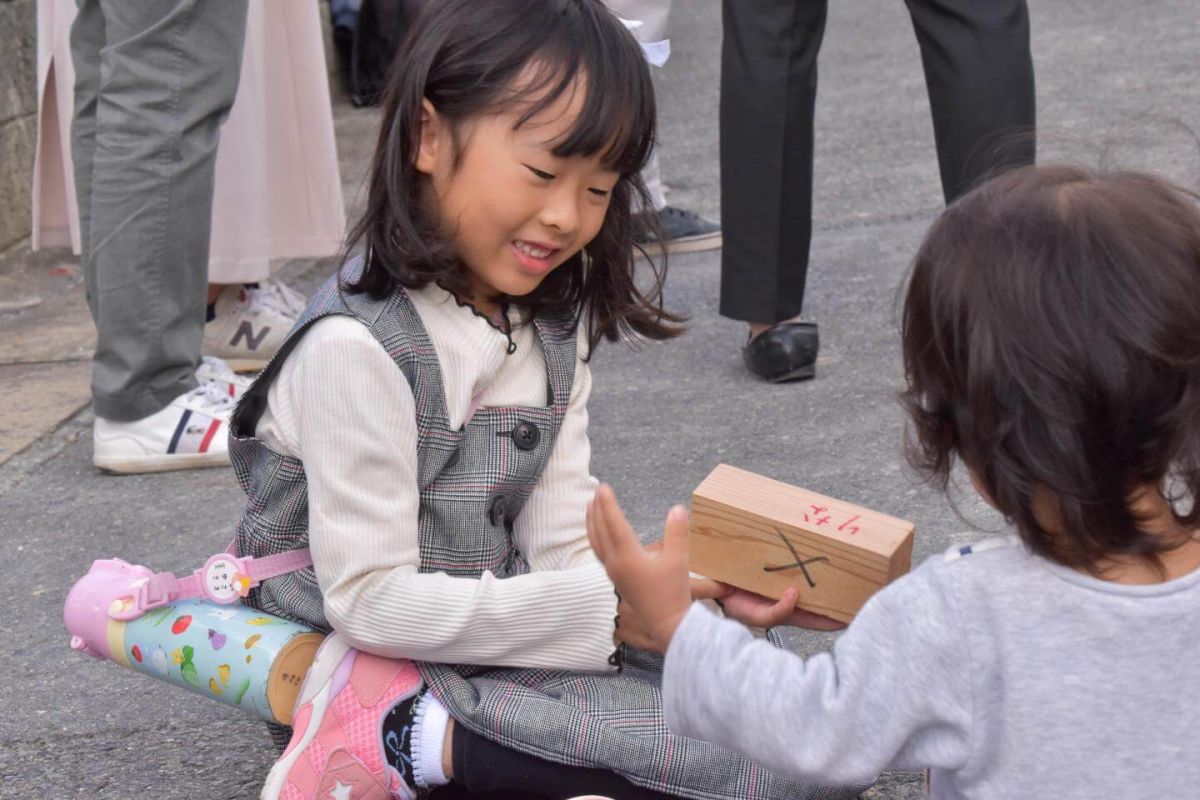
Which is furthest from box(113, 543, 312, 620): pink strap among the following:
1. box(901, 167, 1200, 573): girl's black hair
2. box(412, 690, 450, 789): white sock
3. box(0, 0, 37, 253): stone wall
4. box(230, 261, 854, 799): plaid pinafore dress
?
box(0, 0, 37, 253): stone wall

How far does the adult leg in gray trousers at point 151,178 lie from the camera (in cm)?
275

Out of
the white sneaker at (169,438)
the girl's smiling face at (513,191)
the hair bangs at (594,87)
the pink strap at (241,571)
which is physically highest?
the hair bangs at (594,87)

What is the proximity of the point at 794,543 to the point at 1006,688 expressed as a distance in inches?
18.8

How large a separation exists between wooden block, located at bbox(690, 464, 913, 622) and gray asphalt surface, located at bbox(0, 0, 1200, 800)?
6.2 inches

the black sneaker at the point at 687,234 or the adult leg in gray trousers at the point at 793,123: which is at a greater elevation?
the adult leg in gray trousers at the point at 793,123

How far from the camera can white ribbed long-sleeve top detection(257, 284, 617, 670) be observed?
1.72 m

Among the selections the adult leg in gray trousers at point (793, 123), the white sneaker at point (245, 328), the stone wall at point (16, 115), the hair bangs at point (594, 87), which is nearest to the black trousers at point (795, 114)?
the adult leg in gray trousers at point (793, 123)

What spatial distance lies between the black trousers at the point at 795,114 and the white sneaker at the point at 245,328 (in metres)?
1.00

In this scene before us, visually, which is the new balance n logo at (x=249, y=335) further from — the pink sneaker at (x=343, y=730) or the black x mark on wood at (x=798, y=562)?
the black x mark on wood at (x=798, y=562)

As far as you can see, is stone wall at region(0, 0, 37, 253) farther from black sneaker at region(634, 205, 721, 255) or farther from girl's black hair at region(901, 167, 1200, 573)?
girl's black hair at region(901, 167, 1200, 573)

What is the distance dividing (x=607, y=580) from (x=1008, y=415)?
662 mm

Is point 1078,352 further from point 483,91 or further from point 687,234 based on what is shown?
point 687,234

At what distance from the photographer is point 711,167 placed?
5.18m

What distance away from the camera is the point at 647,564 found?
1460mm
